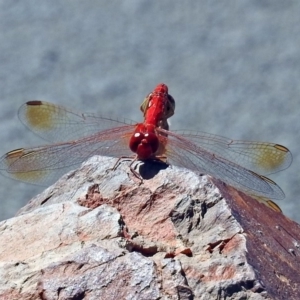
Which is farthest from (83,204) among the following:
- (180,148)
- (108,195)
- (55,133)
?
(55,133)

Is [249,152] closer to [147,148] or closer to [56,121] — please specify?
[147,148]

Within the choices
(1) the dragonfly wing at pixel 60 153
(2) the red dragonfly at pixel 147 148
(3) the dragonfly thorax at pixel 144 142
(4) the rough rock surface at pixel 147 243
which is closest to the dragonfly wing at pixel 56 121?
(2) the red dragonfly at pixel 147 148

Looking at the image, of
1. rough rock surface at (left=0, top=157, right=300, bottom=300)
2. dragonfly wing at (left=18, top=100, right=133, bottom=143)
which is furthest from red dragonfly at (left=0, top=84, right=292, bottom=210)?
rough rock surface at (left=0, top=157, right=300, bottom=300)

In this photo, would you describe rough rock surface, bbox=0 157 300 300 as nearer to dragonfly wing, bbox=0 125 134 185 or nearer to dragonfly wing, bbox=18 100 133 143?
dragonfly wing, bbox=0 125 134 185

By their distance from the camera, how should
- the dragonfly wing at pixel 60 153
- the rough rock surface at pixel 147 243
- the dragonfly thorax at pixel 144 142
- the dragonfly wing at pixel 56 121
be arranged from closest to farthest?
the rough rock surface at pixel 147 243
the dragonfly thorax at pixel 144 142
the dragonfly wing at pixel 60 153
the dragonfly wing at pixel 56 121

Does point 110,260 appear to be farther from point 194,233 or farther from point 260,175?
point 260,175

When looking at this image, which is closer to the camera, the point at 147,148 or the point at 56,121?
the point at 147,148

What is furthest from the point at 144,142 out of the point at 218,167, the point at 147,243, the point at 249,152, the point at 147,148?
the point at 147,243

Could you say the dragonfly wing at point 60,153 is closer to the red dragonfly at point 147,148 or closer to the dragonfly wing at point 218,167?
the red dragonfly at point 147,148

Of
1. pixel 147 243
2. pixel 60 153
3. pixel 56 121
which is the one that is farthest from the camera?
pixel 56 121
